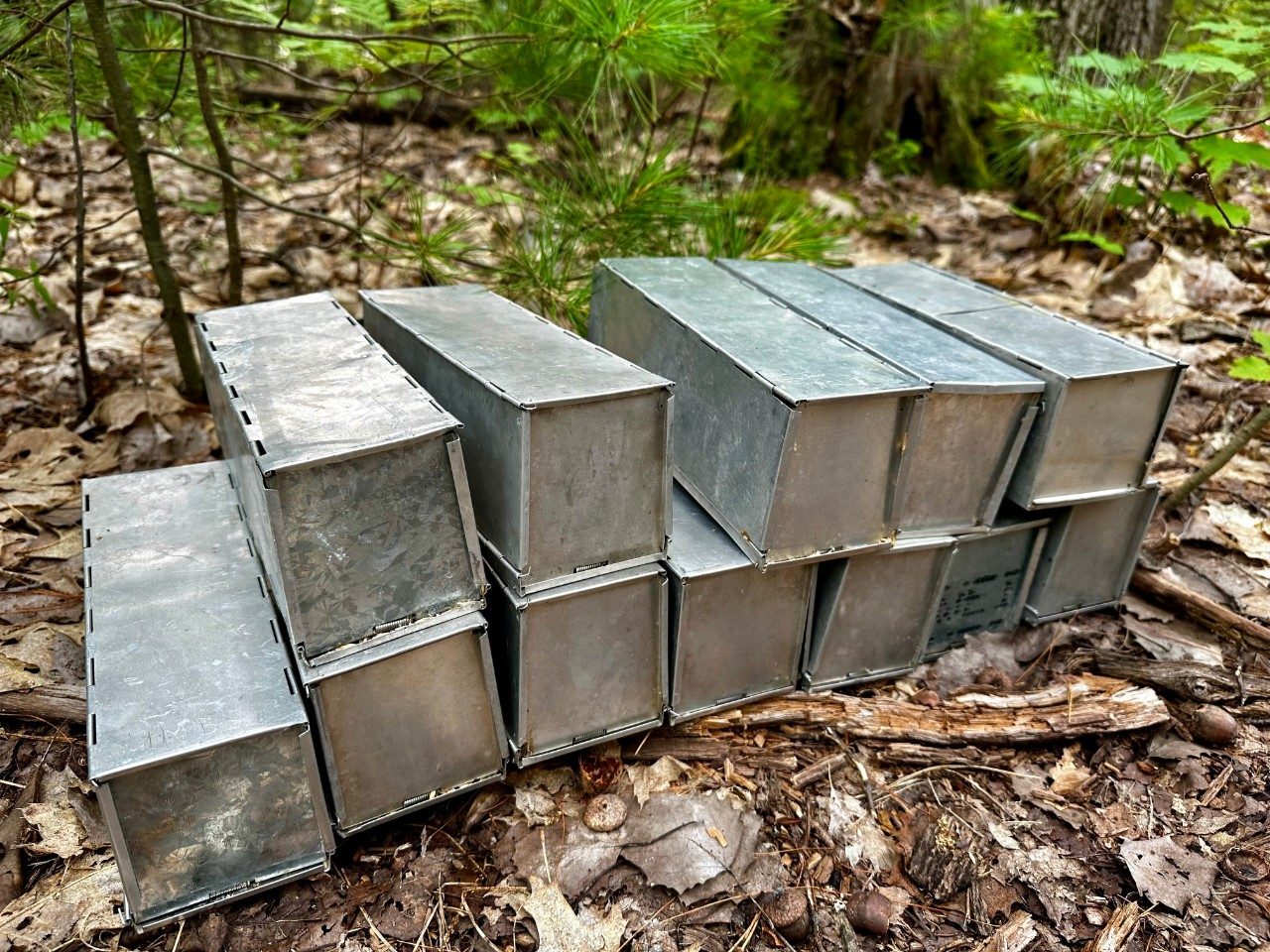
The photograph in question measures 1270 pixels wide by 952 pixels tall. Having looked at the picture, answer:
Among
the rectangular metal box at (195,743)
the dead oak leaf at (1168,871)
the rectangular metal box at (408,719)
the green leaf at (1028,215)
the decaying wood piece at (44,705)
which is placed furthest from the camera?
the green leaf at (1028,215)

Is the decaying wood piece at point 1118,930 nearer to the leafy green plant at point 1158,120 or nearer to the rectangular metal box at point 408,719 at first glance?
the rectangular metal box at point 408,719

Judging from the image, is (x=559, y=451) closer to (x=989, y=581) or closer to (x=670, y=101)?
(x=989, y=581)

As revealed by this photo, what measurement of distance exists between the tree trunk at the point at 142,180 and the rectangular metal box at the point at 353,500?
1.29 meters

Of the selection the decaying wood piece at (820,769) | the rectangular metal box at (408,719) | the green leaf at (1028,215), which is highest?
the green leaf at (1028,215)

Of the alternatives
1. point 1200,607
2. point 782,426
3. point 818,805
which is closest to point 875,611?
point 818,805

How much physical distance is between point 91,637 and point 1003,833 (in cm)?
210

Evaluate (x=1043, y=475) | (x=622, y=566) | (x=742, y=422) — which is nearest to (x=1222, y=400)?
(x=1043, y=475)

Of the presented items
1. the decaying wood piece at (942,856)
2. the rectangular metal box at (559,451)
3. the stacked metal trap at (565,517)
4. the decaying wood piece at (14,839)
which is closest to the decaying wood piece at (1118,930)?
the decaying wood piece at (942,856)

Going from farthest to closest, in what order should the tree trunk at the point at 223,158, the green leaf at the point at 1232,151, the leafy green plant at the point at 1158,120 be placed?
the tree trunk at the point at 223,158, the green leaf at the point at 1232,151, the leafy green plant at the point at 1158,120

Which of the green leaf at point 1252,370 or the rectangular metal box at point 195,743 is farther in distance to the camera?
the green leaf at point 1252,370

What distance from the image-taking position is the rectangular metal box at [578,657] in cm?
199

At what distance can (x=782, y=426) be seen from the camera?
2004mm

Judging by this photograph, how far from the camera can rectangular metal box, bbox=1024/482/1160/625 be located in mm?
2609

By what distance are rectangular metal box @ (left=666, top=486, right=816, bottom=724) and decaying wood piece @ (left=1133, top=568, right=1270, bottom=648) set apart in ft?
4.14
